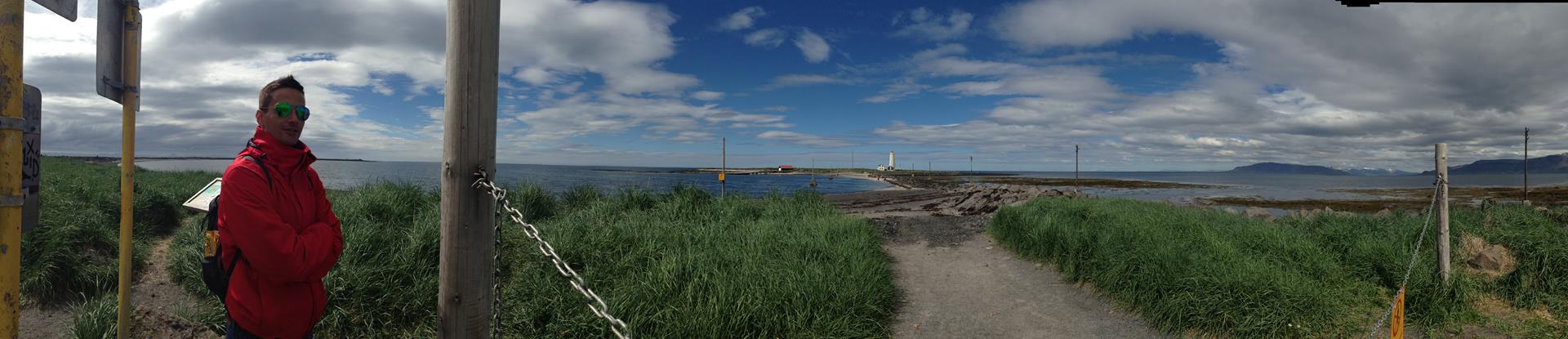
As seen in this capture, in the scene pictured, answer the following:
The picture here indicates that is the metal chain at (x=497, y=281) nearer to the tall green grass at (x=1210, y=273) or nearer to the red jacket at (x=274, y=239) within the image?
the red jacket at (x=274, y=239)

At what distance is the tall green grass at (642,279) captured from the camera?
408 centimetres

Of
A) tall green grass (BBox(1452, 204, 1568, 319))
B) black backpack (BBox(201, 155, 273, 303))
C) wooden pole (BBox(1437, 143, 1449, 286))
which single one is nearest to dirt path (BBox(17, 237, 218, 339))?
black backpack (BBox(201, 155, 273, 303))

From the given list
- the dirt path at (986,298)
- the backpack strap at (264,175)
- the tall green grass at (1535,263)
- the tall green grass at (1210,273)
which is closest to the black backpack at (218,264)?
the backpack strap at (264,175)

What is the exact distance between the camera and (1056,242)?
6738 mm

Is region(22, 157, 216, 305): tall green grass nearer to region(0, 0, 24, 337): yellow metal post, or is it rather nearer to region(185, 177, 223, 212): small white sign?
region(185, 177, 223, 212): small white sign

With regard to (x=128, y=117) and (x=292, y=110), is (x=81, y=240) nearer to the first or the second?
(x=128, y=117)

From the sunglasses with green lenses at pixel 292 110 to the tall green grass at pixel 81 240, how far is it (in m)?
3.38

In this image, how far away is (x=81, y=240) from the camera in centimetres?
563

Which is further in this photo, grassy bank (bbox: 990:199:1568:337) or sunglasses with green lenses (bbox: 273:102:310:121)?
grassy bank (bbox: 990:199:1568:337)

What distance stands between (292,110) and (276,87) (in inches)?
3.8

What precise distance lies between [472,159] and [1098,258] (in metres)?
5.79

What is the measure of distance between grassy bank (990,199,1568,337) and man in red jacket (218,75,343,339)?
17.8ft

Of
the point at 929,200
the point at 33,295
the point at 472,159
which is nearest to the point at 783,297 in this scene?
the point at 472,159

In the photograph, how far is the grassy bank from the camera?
14.3 ft
